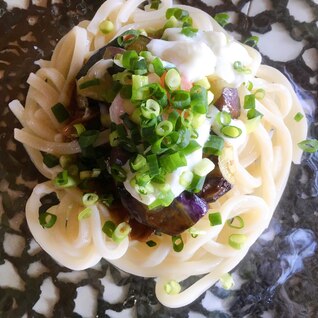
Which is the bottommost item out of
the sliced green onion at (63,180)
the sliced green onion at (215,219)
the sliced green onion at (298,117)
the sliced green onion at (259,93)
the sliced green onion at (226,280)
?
the sliced green onion at (226,280)

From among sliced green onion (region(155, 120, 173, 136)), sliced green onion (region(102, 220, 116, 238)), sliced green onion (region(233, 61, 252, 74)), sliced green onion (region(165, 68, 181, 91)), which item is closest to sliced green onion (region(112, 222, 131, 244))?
sliced green onion (region(102, 220, 116, 238))

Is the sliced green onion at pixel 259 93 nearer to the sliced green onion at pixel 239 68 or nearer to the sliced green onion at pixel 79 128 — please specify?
the sliced green onion at pixel 239 68

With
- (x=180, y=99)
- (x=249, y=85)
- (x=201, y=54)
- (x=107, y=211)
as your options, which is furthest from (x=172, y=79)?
(x=107, y=211)

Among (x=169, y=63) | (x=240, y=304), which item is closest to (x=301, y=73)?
(x=169, y=63)

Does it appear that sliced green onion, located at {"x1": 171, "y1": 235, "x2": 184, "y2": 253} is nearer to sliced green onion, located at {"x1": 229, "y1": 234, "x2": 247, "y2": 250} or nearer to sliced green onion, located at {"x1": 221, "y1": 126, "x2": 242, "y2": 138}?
sliced green onion, located at {"x1": 229, "y1": 234, "x2": 247, "y2": 250}

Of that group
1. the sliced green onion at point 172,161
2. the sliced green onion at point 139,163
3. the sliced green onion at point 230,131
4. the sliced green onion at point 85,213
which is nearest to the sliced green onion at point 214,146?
the sliced green onion at point 230,131

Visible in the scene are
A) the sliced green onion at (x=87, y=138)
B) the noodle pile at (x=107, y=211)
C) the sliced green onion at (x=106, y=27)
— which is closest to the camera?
the sliced green onion at (x=87, y=138)

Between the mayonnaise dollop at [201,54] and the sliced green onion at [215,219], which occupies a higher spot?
the mayonnaise dollop at [201,54]
